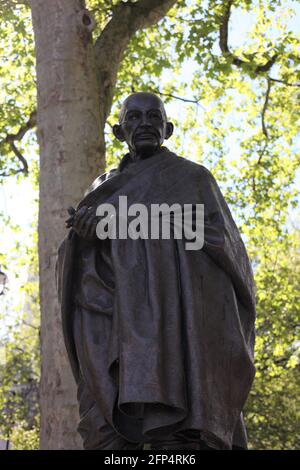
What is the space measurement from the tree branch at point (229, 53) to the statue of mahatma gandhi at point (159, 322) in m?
10.6

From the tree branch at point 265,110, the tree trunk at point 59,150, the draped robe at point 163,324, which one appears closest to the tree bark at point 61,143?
the tree trunk at point 59,150

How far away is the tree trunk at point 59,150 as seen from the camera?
7.82 m

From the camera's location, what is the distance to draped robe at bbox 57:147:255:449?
3.41 m

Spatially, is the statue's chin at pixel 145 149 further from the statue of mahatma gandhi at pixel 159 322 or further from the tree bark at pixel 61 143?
the tree bark at pixel 61 143

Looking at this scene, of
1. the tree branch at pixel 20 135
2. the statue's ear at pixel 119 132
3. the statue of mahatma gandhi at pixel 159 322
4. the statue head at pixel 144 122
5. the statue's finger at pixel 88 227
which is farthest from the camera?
the tree branch at pixel 20 135

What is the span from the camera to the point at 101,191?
4141 millimetres

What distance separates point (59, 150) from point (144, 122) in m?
4.70

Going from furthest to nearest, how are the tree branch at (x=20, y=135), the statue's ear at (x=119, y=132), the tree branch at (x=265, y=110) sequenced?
1. the tree branch at (x=265, y=110)
2. the tree branch at (x=20, y=135)
3. the statue's ear at (x=119, y=132)

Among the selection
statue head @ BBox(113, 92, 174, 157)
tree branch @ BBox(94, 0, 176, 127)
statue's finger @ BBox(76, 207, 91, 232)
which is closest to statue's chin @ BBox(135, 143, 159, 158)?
statue head @ BBox(113, 92, 174, 157)

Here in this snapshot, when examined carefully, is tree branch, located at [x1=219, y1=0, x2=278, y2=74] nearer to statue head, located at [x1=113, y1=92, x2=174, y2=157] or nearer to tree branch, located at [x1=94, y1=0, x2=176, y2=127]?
tree branch, located at [x1=94, y1=0, x2=176, y2=127]

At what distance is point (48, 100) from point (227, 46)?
242 inches

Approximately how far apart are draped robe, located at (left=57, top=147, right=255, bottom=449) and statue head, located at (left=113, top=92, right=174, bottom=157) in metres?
0.28

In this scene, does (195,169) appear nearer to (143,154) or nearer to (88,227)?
(143,154)

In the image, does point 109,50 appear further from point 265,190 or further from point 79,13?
point 265,190
